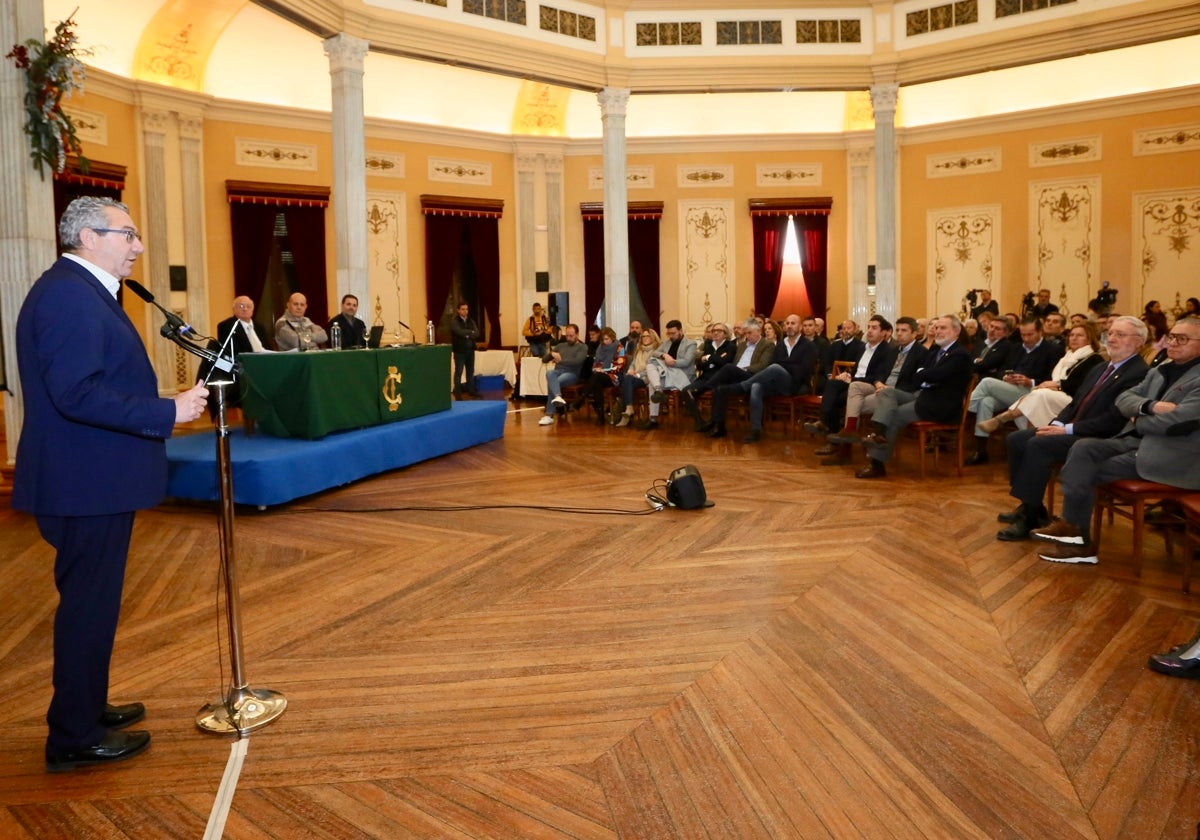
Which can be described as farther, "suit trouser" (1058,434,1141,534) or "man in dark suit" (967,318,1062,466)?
"man in dark suit" (967,318,1062,466)

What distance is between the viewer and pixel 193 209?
1102cm

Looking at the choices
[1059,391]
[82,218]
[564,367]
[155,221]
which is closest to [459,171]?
[155,221]

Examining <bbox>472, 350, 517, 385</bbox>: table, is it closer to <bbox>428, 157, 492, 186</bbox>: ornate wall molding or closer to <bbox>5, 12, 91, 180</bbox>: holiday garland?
<bbox>428, 157, 492, 186</bbox>: ornate wall molding

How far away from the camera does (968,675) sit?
2.94 meters

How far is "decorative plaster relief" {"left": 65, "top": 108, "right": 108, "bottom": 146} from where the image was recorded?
31.1ft

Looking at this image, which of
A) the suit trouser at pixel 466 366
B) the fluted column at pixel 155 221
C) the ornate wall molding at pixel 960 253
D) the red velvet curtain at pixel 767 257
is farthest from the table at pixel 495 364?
the ornate wall molding at pixel 960 253

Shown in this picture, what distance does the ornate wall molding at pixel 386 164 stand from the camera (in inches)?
499

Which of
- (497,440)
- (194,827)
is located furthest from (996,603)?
(497,440)

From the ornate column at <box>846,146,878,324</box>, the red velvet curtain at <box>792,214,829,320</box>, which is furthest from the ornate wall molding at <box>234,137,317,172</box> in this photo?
the ornate column at <box>846,146,878,324</box>

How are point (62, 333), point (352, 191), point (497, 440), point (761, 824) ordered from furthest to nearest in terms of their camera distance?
point (352, 191) → point (497, 440) → point (62, 333) → point (761, 824)

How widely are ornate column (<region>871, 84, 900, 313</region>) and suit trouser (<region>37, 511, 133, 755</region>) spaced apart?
10.8 metres

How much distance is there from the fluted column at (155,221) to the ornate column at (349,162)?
268cm

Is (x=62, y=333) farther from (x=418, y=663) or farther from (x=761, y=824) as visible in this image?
(x=761, y=824)

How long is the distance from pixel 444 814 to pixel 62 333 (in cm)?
150
